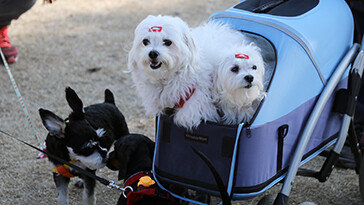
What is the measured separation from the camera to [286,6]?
238 centimetres

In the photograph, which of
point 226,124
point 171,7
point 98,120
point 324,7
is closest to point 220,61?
point 226,124

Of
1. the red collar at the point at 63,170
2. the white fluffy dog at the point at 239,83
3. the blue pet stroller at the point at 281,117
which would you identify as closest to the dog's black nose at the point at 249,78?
the white fluffy dog at the point at 239,83

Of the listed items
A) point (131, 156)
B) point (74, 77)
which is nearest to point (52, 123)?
point (131, 156)

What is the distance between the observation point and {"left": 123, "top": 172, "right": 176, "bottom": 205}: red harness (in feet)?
6.88

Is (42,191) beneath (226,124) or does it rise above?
beneath

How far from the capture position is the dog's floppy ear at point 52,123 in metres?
2.23

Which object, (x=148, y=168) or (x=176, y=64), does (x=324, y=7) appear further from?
(x=148, y=168)

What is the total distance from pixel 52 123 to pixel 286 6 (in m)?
1.45

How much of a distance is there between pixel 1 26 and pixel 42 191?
184cm

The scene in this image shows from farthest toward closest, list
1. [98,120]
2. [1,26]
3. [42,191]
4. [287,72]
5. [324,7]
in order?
[1,26], [42,191], [98,120], [324,7], [287,72]

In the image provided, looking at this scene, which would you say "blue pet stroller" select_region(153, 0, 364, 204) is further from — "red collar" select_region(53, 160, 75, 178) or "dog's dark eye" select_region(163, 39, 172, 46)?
"red collar" select_region(53, 160, 75, 178)

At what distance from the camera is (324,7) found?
92.4 inches

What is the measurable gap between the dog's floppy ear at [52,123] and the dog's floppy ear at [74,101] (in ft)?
0.36

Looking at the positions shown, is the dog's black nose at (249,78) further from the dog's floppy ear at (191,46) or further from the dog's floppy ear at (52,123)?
the dog's floppy ear at (52,123)
